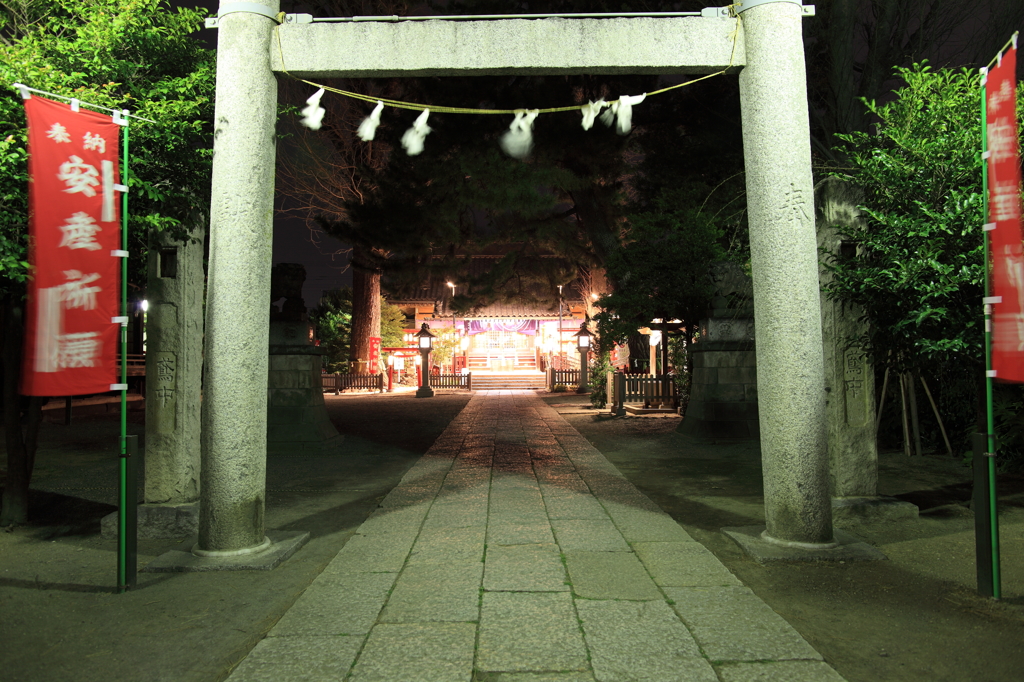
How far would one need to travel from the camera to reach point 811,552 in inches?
158

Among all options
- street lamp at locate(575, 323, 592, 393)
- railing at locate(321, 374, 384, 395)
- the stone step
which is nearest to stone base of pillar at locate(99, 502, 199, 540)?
street lamp at locate(575, 323, 592, 393)

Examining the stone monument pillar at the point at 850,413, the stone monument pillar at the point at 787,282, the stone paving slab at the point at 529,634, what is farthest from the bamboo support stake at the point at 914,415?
the stone paving slab at the point at 529,634

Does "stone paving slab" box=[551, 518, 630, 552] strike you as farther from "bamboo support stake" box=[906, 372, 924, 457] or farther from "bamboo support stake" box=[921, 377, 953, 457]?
"bamboo support stake" box=[906, 372, 924, 457]

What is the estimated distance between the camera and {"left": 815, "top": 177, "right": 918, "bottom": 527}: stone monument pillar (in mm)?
4906

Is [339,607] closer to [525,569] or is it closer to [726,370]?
[525,569]

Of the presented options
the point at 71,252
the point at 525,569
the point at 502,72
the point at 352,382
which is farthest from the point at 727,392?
the point at 352,382

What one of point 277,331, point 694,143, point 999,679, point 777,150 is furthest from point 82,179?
point 694,143

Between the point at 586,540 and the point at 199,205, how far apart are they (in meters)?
3.89

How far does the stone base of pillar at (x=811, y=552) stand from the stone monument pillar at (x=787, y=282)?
0.06 metres

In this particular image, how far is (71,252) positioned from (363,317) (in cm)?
2295

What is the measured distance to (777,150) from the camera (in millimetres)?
4102

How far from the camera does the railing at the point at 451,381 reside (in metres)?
27.7

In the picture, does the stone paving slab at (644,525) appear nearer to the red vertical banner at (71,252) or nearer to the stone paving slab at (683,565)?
the stone paving slab at (683,565)

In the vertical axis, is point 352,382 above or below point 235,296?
below
